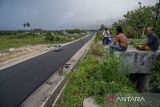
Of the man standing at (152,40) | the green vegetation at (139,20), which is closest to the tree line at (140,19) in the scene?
the green vegetation at (139,20)

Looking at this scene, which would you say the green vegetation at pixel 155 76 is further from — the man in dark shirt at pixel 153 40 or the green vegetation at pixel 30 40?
the green vegetation at pixel 30 40

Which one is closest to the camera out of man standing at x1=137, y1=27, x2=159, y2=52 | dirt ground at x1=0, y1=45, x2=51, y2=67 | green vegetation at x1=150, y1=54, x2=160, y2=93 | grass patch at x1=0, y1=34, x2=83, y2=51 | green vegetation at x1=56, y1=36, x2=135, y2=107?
green vegetation at x1=56, y1=36, x2=135, y2=107

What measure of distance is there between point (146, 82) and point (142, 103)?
121 inches

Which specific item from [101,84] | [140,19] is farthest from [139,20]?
[101,84]

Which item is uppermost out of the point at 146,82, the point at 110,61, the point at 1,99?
the point at 110,61

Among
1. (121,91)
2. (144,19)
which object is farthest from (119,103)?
(144,19)

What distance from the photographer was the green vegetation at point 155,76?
30.2 feet

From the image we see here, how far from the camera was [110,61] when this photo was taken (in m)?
9.16

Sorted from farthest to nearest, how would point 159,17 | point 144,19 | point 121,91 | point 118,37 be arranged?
point 144,19 < point 159,17 < point 118,37 < point 121,91

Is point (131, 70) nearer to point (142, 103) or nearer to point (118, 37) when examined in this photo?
point (118, 37)

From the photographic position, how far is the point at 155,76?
31.4ft

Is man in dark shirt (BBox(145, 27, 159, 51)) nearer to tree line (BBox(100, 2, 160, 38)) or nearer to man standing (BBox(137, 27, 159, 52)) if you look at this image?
man standing (BBox(137, 27, 159, 52))

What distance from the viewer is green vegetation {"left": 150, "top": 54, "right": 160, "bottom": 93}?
9.21 meters

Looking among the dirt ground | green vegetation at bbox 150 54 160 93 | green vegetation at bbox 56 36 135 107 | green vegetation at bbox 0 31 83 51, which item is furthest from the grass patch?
green vegetation at bbox 150 54 160 93
